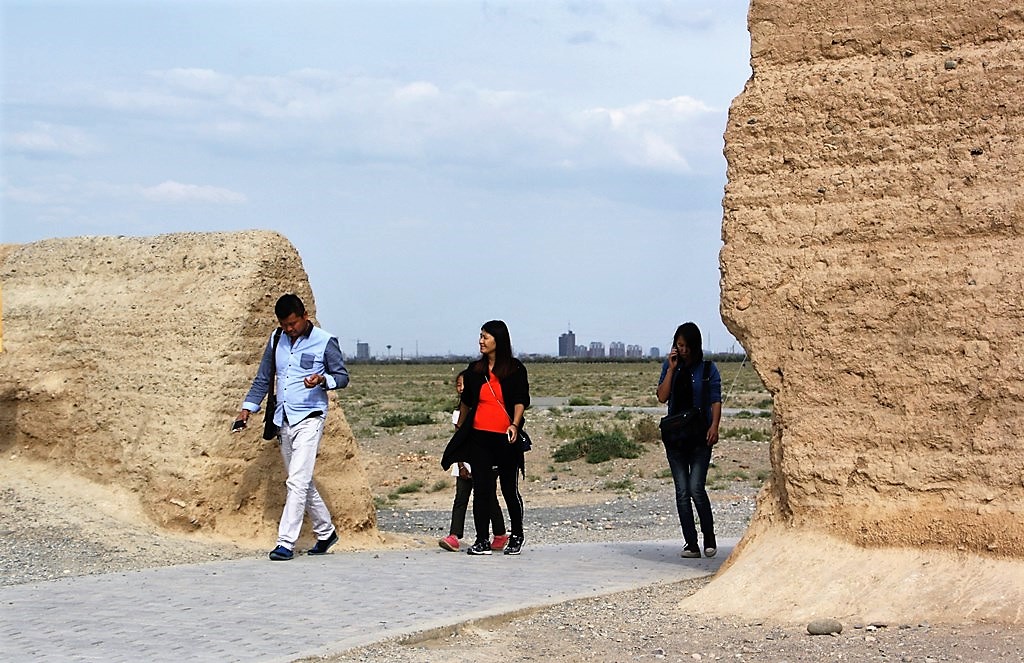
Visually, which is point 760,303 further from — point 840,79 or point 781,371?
point 840,79

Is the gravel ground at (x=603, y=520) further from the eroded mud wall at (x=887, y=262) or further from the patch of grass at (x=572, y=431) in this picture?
the patch of grass at (x=572, y=431)

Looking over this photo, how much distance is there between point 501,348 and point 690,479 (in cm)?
190

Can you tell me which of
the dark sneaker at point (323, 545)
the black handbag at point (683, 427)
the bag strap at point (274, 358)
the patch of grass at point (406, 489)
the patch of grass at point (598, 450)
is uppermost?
the bag strap at point (274, 358)

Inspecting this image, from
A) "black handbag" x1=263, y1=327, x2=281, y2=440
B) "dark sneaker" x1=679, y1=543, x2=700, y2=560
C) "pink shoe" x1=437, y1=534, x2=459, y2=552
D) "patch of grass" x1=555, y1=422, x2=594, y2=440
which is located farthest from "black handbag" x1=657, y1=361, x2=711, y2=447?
"patch of grass" x1=555, y1=422, x2=594, y2=440

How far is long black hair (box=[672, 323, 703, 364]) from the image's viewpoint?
10547 millimetres

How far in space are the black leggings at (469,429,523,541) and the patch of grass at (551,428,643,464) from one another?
14082 mm

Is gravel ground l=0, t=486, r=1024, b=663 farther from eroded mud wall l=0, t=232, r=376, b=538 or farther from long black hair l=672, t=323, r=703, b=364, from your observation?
long black hair l=672, t=323, r=703, b=364

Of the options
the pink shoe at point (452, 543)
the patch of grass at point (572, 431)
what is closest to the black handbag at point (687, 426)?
the pink shoe at point (452, 543)

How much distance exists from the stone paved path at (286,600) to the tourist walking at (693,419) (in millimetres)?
347

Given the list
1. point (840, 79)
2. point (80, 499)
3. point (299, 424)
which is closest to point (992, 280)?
point (840, 79)

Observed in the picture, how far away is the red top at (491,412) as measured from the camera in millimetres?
10688

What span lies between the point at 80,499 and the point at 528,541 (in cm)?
446

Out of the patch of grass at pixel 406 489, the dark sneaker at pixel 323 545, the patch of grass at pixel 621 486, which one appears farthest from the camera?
the patch of grass at pixel 621 486

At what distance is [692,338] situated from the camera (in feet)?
34.7
